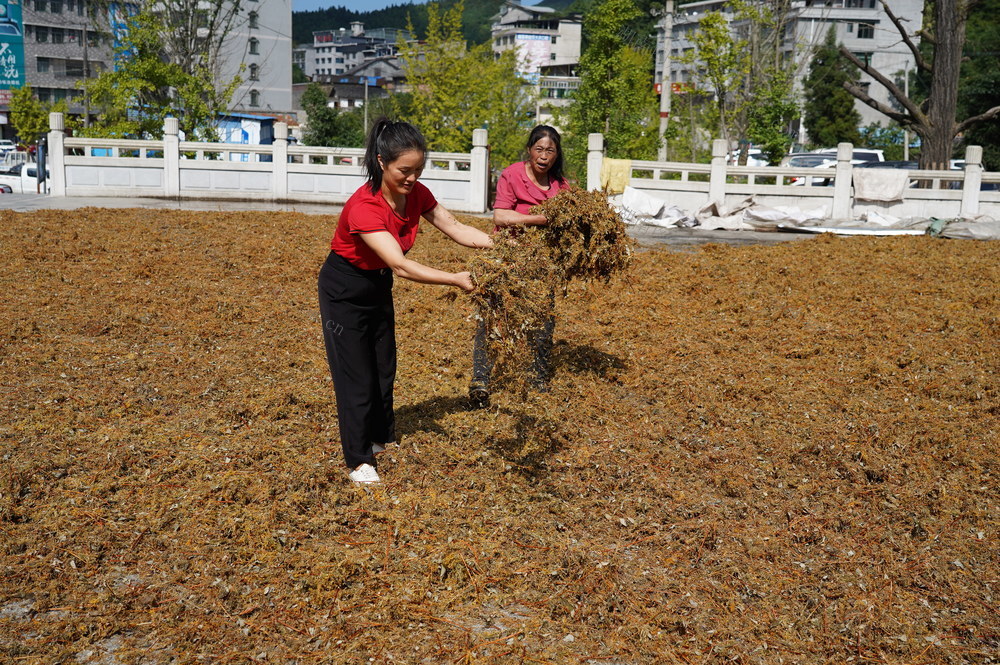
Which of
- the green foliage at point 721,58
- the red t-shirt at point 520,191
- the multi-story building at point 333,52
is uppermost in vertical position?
the multi-story building at point 333,52

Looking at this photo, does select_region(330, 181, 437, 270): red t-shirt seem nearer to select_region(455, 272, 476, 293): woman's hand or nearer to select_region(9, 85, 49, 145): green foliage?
select_region(455, 272, 476, 293): woman's hand

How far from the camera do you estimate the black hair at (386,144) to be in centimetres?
416

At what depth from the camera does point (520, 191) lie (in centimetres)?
562

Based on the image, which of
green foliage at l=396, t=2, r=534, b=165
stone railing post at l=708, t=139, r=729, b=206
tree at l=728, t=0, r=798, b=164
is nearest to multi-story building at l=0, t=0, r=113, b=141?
green foliage at l=396, t=2, r=534, b=165

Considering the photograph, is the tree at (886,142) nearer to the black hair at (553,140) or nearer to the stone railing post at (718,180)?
the stone railing post at (718,180)

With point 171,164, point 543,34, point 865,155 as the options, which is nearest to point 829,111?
point 865,155

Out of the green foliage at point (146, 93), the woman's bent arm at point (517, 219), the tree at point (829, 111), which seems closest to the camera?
the woman's bent arm at point (517, 219)

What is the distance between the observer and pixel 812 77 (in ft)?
176

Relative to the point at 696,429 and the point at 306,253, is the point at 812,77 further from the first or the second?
the point at 696,429

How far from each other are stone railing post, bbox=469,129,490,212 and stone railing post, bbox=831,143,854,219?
7082mm

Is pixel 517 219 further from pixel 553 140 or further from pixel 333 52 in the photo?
pixel 333 52

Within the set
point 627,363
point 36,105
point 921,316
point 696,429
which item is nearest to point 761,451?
point 696,429

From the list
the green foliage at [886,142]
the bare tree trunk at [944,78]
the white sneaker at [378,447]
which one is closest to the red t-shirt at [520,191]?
the white sneaker at [378,447]

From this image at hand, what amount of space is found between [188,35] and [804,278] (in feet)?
73.9
